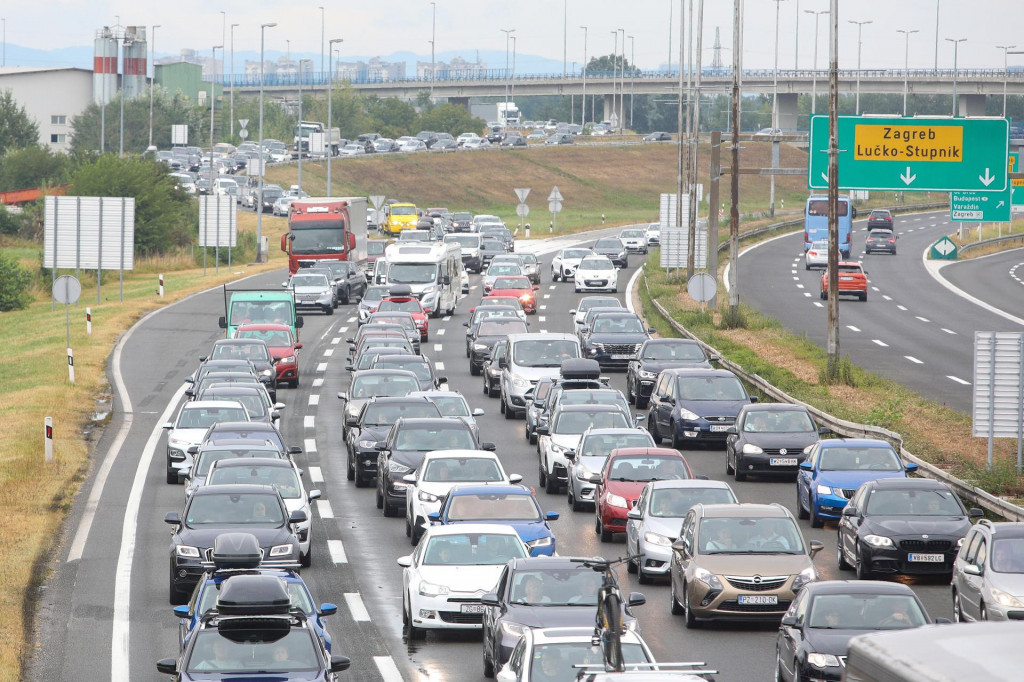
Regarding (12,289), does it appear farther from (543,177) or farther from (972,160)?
(543,177)

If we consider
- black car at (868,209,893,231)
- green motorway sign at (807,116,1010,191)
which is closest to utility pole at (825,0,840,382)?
green motorway sign at (807,116,1010,191)

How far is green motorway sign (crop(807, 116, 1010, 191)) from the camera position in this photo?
127 ft

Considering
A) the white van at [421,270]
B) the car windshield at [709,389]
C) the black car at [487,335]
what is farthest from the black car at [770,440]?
the white van at [421,270]

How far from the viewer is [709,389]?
32.9m

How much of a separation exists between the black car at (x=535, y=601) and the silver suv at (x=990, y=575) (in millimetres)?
3919

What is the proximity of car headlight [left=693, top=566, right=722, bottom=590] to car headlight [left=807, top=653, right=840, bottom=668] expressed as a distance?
3.69m

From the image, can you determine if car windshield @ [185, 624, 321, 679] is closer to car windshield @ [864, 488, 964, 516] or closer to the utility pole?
car windshield @ [864, 488, 964, 516]

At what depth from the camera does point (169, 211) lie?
8762 cm

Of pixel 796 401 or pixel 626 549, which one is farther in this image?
pixel 796 401

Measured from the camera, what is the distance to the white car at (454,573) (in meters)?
17.7

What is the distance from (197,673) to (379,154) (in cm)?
13143

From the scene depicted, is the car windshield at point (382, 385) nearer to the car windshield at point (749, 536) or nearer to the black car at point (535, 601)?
the car windshield at point (749, 536)

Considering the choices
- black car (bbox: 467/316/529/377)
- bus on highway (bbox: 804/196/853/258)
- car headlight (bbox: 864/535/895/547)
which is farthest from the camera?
bus on highway (bbox: 804/196/853/258)

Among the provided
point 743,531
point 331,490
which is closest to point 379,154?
point 331,490
